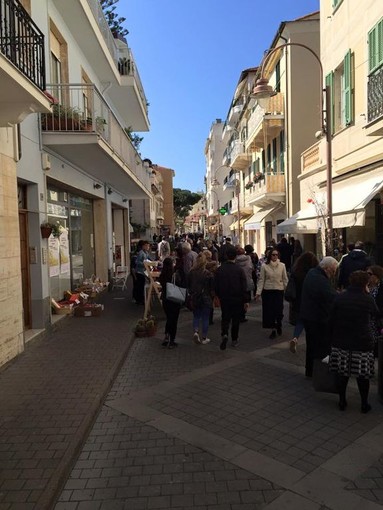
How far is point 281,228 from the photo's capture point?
17281mm

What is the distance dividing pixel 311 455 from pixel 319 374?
54.8 inches

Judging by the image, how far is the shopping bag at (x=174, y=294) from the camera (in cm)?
786

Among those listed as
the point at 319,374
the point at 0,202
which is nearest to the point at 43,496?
the point at 319,374

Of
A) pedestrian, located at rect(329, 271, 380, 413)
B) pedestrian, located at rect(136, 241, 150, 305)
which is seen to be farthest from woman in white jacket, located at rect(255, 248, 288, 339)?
pedestrian, located at rect(136, 241, 150, 305)

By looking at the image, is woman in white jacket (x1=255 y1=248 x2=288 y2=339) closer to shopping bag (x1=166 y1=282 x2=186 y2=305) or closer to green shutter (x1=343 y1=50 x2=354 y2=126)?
shopping bag (x1=166 y1=282 x2=186 y2=305)

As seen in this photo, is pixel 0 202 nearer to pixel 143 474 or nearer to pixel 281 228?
pixel 143 474

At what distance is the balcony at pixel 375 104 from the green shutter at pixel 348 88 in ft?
6.42

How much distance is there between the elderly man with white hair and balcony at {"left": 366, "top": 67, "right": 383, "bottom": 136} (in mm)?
5318

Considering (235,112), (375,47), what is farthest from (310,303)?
(235,112)

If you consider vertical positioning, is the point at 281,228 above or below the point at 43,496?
above

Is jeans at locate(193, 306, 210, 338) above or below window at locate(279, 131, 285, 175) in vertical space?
below

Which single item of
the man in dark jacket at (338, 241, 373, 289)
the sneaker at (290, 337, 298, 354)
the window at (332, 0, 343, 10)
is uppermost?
the window at (332, 0, 343, 10)

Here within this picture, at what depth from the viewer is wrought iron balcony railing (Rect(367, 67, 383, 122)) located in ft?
32.9

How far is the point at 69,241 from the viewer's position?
12.4 m
